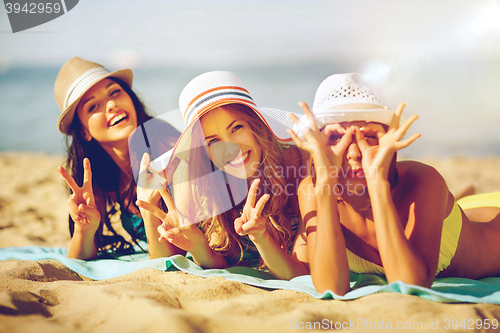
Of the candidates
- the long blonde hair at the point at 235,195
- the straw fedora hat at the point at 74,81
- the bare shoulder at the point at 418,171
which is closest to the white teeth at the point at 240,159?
the long blonde hair at the point at 235,195

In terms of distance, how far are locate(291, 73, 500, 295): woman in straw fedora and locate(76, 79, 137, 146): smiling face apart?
165 cm

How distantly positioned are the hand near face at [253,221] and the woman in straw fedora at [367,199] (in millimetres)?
260

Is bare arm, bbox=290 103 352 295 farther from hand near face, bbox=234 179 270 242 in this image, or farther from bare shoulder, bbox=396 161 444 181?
bare shoulder, bbox=396 161 444 181

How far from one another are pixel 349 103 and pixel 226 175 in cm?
99

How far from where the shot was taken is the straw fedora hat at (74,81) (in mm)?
2619

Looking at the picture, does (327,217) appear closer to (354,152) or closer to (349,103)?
(354,152)

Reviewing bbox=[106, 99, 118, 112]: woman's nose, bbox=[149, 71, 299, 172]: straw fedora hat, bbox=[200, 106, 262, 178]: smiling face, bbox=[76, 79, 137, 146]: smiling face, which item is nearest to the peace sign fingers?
bbox=[149, 71, 299, 172]: straw fedora hat

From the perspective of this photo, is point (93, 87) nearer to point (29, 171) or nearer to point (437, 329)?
point (437, 329)

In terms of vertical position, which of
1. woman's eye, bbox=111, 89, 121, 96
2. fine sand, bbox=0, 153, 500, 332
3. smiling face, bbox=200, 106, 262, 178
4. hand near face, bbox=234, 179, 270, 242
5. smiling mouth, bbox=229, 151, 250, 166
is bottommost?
fine sand, bbox=0, 153, 500, 332

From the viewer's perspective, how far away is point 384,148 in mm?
1384

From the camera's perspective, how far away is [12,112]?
10.2 meters

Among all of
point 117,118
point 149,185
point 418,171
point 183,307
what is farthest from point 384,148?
point 117,118

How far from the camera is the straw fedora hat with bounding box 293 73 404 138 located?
4.85ft

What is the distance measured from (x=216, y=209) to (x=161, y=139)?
35.9 inches
